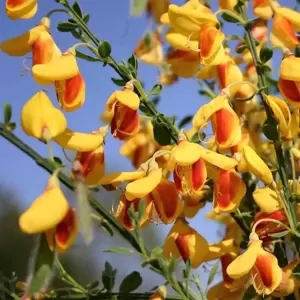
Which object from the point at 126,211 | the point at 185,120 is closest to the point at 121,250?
the point at 126,211

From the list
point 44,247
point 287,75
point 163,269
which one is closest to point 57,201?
point 44,247

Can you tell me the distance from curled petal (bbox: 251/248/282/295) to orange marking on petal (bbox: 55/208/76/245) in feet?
0.58

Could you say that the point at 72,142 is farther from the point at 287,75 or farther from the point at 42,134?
the point at 287,75

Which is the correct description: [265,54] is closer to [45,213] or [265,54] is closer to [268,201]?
[268,201]

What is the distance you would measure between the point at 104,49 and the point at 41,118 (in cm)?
11

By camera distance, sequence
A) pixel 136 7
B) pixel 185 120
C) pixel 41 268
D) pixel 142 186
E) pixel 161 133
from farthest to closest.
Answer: pixel 185 120
pixel 161 133
pixel 142 186
pixel 41 268
pixel 136 7

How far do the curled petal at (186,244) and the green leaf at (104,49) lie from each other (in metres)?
0.18

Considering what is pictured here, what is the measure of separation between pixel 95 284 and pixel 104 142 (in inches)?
5.3

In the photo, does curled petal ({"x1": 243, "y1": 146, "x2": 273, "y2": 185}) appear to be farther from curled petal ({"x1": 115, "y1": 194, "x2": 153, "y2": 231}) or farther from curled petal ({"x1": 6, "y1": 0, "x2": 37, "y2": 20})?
curled petal ({"x1": 6, "y1": 0, "x2": 37, "y2": 20})

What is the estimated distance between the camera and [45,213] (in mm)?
390

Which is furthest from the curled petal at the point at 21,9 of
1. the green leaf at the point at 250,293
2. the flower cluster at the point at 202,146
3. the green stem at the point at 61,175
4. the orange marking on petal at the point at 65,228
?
the green leaf at the point at 250,293

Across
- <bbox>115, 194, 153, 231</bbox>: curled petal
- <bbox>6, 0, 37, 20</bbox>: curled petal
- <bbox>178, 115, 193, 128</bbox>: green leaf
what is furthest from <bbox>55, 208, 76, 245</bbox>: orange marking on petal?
<bbox>178, 115, 193, 128</bbox>: green leaf

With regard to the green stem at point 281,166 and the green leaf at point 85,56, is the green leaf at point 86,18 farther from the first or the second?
the green stem at point 281,166

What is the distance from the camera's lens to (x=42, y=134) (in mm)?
458
